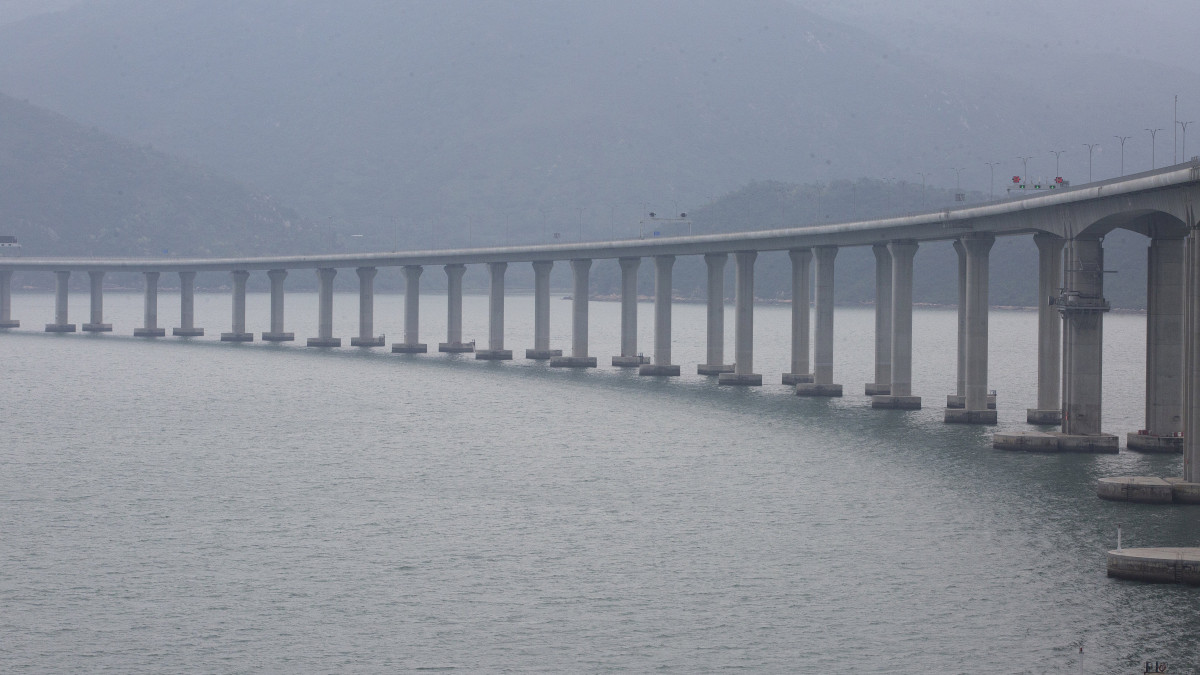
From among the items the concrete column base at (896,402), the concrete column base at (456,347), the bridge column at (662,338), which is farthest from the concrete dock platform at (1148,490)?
the concrete column base at (456,347)

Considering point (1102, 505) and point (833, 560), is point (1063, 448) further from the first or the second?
point (833, 560)

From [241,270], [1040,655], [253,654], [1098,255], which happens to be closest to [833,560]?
[1040,655]

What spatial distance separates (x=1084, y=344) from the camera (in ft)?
232

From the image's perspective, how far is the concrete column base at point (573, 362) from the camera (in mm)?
140125

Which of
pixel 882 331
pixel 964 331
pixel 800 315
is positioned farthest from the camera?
pixel 800 315

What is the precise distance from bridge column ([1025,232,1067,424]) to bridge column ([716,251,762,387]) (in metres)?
29.9

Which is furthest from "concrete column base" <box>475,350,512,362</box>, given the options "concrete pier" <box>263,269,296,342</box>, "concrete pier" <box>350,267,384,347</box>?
"concrete pier" <box>263,269,296,342</box>

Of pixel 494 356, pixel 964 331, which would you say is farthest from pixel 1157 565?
pixel 494 356

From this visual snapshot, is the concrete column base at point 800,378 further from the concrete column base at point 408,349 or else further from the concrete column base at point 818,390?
the concrete column base at point 408,349

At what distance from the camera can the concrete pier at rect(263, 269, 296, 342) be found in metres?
186

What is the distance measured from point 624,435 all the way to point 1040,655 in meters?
47.5

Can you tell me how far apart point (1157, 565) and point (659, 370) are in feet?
276

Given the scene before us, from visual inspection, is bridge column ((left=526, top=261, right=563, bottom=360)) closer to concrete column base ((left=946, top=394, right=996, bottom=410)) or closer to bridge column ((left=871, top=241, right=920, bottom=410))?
bridge column ((left=871, top=241, right=920, bottom=410))

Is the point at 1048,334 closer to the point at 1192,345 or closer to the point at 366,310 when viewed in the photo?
the point at 1192,345
